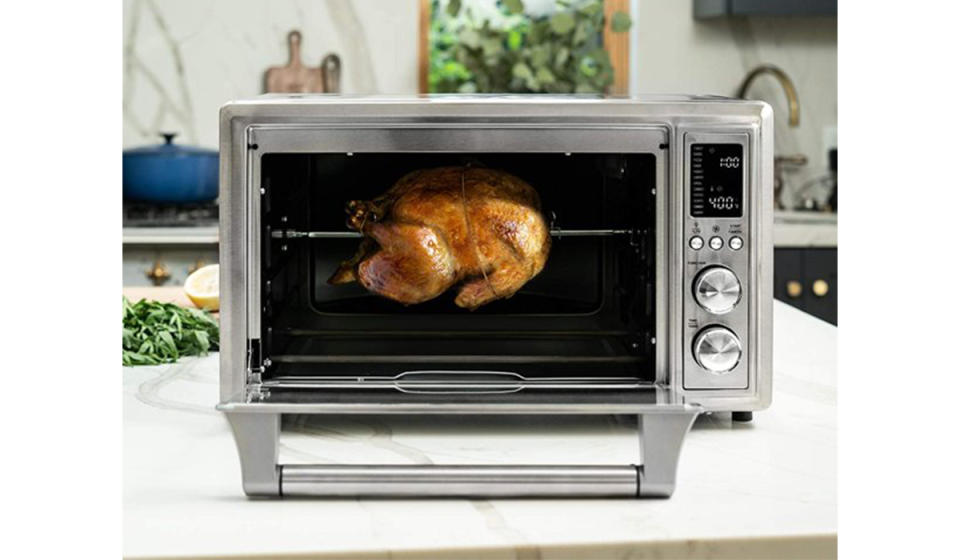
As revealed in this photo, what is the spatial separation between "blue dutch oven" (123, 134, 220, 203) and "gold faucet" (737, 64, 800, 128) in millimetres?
1578

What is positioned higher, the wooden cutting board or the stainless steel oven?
the wooden cutting board

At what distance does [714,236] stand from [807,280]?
72.9 inches

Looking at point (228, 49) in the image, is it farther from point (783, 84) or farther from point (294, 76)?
point (783, 84)

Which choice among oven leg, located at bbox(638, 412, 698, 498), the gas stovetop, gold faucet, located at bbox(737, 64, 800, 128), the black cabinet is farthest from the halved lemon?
gold faucet, located at bbox(737, 64, 800, 128)

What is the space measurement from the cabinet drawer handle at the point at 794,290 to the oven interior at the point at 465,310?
1633 mm

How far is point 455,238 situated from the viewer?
4.02 feet

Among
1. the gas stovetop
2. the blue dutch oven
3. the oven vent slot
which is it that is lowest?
the oven vent slot

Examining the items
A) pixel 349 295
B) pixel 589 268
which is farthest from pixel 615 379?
pixel 349 295

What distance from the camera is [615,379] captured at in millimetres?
1124

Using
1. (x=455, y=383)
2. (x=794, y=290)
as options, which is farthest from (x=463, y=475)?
(x=794, y=290)

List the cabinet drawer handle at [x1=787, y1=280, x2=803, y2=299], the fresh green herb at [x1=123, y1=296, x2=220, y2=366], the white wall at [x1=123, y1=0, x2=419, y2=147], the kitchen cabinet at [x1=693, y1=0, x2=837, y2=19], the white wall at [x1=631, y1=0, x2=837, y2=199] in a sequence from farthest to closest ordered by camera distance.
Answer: the white wall at [x1=631, y1=0, x2=837, y2=199] → the white wall at [x1=123, y1=0, x2=419, y2=147] → the kitchen cabinet at [x1=693, y1=0, x2=837, y2=19] → the cabinet drawer handle at [x1=787, y1=280, x2=803, y2=299] → the fresh green herb at [x1=123, y1=296, x2=220, y2=366]

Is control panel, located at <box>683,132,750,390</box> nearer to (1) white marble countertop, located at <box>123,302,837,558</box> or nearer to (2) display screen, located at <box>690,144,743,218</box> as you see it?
(2) display screen, located at <box>690,144,743,218</box>

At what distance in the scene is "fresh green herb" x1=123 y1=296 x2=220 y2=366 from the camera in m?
1.47

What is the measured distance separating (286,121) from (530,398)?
0.35 metres
